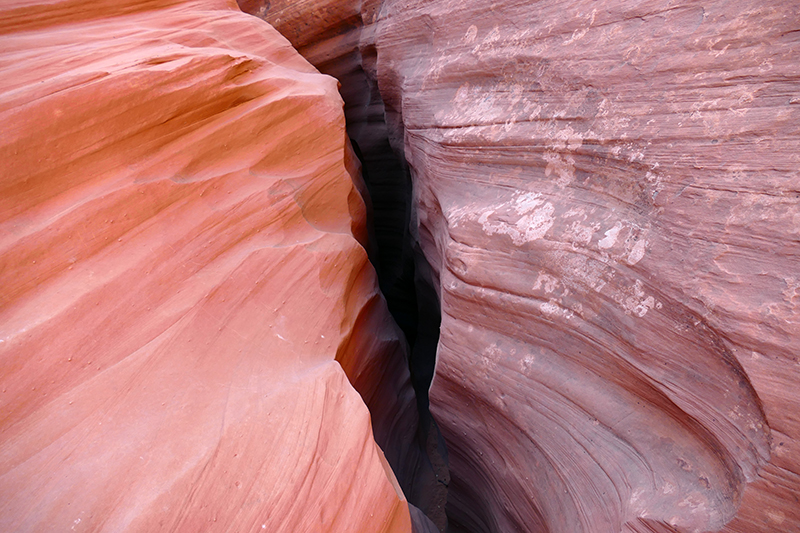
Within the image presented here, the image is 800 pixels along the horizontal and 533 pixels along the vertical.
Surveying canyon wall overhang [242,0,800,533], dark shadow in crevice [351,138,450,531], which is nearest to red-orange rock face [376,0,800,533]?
canyon wall overhang [242,0,800,533]

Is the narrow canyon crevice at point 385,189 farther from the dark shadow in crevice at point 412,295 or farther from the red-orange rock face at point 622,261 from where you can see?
the red-orange rock face at point 622,261

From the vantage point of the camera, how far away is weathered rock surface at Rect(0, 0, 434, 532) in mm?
1885

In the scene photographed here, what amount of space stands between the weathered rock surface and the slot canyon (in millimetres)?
12

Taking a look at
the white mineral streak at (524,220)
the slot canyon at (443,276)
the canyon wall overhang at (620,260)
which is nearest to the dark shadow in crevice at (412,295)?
the slot canyon at (443,276)

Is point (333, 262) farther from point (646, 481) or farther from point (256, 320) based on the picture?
point (646, 481)

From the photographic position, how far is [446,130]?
306cm

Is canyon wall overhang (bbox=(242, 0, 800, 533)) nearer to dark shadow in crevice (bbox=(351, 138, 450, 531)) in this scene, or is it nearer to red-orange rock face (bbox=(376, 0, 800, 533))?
red-orange rock face (bbox=(376, 0, 800, 533))

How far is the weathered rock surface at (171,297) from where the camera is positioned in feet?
6.18

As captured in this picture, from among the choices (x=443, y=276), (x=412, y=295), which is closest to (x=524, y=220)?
(x=443, y=276)

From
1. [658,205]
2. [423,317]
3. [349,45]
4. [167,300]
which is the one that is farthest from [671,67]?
[349,45]

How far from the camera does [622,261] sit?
2.04 metres

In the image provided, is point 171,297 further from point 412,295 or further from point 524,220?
point 412,295

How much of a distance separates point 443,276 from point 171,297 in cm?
156

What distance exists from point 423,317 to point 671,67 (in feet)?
11.6
